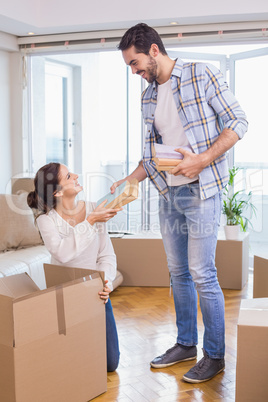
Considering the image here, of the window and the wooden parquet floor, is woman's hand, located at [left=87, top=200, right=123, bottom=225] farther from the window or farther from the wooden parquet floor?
the window

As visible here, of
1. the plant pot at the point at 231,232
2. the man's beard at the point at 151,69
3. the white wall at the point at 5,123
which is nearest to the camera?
the man's beard at the point at 151,69

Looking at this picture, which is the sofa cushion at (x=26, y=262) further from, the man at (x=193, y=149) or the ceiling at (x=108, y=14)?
the ceiling at (x=108, y=14)

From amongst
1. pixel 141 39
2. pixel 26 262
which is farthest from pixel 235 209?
pixel 141 39

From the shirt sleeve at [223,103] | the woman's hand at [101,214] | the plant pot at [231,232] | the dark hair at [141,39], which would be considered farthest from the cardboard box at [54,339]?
the plant pot at [231,232]

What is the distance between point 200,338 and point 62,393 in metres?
1.09

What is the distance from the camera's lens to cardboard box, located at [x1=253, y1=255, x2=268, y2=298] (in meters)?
2.67

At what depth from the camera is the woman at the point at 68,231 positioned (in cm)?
211

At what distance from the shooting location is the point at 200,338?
2.79 meters

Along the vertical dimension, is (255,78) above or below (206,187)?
above

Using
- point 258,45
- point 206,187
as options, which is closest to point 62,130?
point 258,45

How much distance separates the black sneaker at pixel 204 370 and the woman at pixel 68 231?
36 cm

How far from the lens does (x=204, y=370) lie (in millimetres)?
2211

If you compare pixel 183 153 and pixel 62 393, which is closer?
pixel 62 393

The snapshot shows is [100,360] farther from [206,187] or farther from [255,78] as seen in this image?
[255,78]
